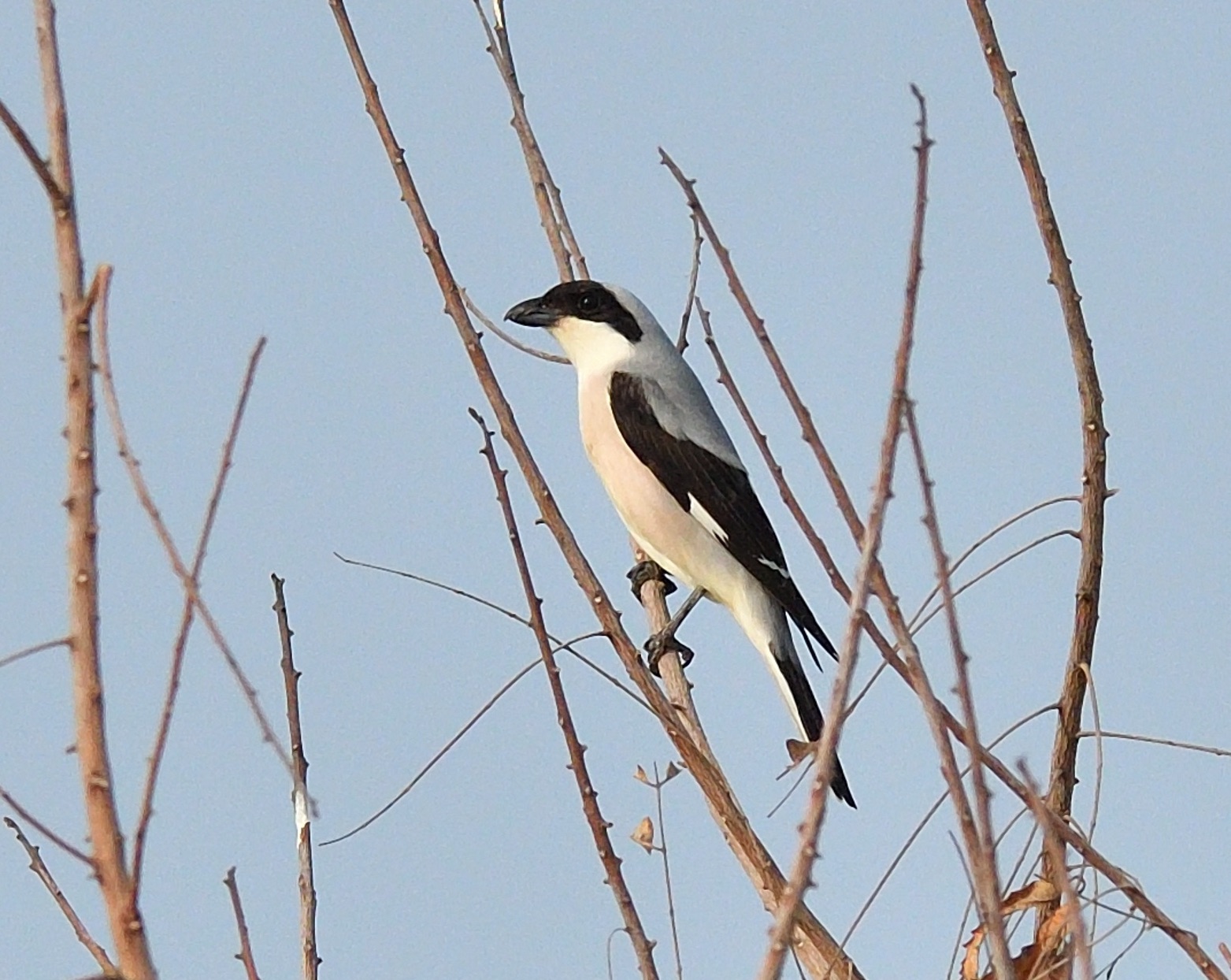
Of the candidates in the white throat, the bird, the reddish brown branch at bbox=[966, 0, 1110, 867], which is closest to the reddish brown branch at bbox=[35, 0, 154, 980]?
the reddish brown branch at bbox=[966, 0, 1110, 867]

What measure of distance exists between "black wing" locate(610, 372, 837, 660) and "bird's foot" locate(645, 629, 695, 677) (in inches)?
15.7

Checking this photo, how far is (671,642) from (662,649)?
0.19 metres

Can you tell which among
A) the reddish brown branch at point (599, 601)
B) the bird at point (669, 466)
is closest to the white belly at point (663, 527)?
the bird at point (669, 466)

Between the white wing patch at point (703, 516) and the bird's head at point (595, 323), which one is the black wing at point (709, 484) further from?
the bird's head at point (595, 323)

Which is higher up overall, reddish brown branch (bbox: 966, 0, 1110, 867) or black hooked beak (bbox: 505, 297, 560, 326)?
black hooked beak (bbox: 505, 297, 560, 326)

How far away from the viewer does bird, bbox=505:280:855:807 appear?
501cm

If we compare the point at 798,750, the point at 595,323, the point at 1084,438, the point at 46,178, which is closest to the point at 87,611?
the point at 46,178

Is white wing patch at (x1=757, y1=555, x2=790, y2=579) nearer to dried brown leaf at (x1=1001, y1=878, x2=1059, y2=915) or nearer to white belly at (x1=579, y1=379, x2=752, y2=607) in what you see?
white belly at (x1=579, y1=379, x2=752, y2=607)

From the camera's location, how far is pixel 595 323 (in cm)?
531

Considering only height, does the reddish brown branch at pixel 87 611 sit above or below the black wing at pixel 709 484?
below

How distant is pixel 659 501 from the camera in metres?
5.08

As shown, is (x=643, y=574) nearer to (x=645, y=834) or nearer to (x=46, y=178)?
(x=645, y=834)

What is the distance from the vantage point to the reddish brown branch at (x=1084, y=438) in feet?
8.54

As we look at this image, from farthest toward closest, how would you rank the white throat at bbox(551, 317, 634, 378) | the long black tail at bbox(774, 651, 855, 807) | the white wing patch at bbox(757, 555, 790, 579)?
1. the white throat at bbox(551, 317, 634, 378)
2. the white wing patch at bbox(757, 555, 790, 579)
3. the long black tail at bbox(774, 651, 855, 807)
